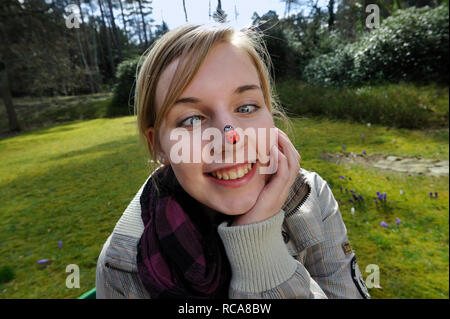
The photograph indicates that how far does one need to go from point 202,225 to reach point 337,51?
1.32 m

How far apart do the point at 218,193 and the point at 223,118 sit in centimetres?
20

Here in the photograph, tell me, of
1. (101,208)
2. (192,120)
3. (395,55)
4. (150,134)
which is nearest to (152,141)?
(150,134)

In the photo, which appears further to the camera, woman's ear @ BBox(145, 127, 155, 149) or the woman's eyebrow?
woman's ear @ BBox(145, 127, 155, 149)

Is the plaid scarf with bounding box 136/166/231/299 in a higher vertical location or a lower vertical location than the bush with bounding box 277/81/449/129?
lower

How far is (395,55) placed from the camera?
2896 mm

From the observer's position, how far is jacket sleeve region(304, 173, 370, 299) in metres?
0.90

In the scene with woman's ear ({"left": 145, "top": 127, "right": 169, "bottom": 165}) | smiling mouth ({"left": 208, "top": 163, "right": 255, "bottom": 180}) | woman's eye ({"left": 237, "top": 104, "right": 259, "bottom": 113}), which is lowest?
smiling mouth ({"left": 208, "top": 163, "right": 255, "bottom": 180})

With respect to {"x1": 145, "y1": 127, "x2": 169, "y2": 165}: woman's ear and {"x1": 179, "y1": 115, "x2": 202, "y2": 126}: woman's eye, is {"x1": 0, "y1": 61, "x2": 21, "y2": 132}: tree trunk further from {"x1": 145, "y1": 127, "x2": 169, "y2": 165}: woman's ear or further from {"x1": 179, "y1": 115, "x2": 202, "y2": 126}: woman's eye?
{"x1": 179, "y1": 115, "x2": 202, "y2": 126}: woman's eye

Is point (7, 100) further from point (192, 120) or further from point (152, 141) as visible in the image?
point (192, 120)

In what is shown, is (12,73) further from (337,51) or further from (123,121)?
(337,51)

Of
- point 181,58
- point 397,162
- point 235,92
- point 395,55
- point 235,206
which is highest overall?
A: point 395,55

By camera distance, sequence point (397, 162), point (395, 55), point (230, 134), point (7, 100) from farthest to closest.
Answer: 1. point (395, 55)
2. point (397, 162)
3. point (7, 100)
4. point (230, 134)

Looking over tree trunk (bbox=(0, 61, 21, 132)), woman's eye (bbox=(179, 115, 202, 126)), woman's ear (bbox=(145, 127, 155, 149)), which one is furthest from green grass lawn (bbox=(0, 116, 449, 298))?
woman's eye (bbox=(179, 115, 202, 126))
